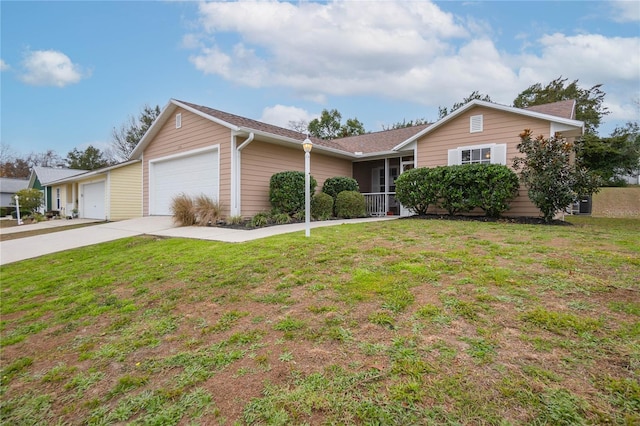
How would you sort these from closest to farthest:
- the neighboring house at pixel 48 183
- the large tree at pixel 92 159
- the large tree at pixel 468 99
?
the neighboring house at pixel 48 183 < the large tree at pixel 468 99 < the large tree at pixel 92 159

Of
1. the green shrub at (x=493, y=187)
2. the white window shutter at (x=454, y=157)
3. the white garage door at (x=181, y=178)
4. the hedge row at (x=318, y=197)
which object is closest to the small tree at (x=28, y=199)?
the white garage door at (x=181, y=178)

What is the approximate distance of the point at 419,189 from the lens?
32.0 feet

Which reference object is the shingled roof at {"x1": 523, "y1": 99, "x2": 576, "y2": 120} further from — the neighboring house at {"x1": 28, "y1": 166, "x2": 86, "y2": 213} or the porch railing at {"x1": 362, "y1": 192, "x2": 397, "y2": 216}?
the neighboring house at {"x1": 28, "y1": 166, "x2": 86, "y2": 213}

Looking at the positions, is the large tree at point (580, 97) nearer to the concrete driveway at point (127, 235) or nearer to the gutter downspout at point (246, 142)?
the concrete driveway at point (127, 235)

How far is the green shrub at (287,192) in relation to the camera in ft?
32.3

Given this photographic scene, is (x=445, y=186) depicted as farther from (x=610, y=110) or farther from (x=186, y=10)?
(x=610, y=110)

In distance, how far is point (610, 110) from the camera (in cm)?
2400

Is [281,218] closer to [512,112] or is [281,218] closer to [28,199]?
[512,112]

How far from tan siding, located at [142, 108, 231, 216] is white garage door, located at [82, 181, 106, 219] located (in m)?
6.51

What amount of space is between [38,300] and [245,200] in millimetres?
5991

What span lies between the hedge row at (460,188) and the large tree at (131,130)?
32.5 meters

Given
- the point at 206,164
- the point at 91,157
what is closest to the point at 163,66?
the point at 206,164

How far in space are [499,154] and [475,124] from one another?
131cm

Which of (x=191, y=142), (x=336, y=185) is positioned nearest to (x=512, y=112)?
(x=336, y=185)
